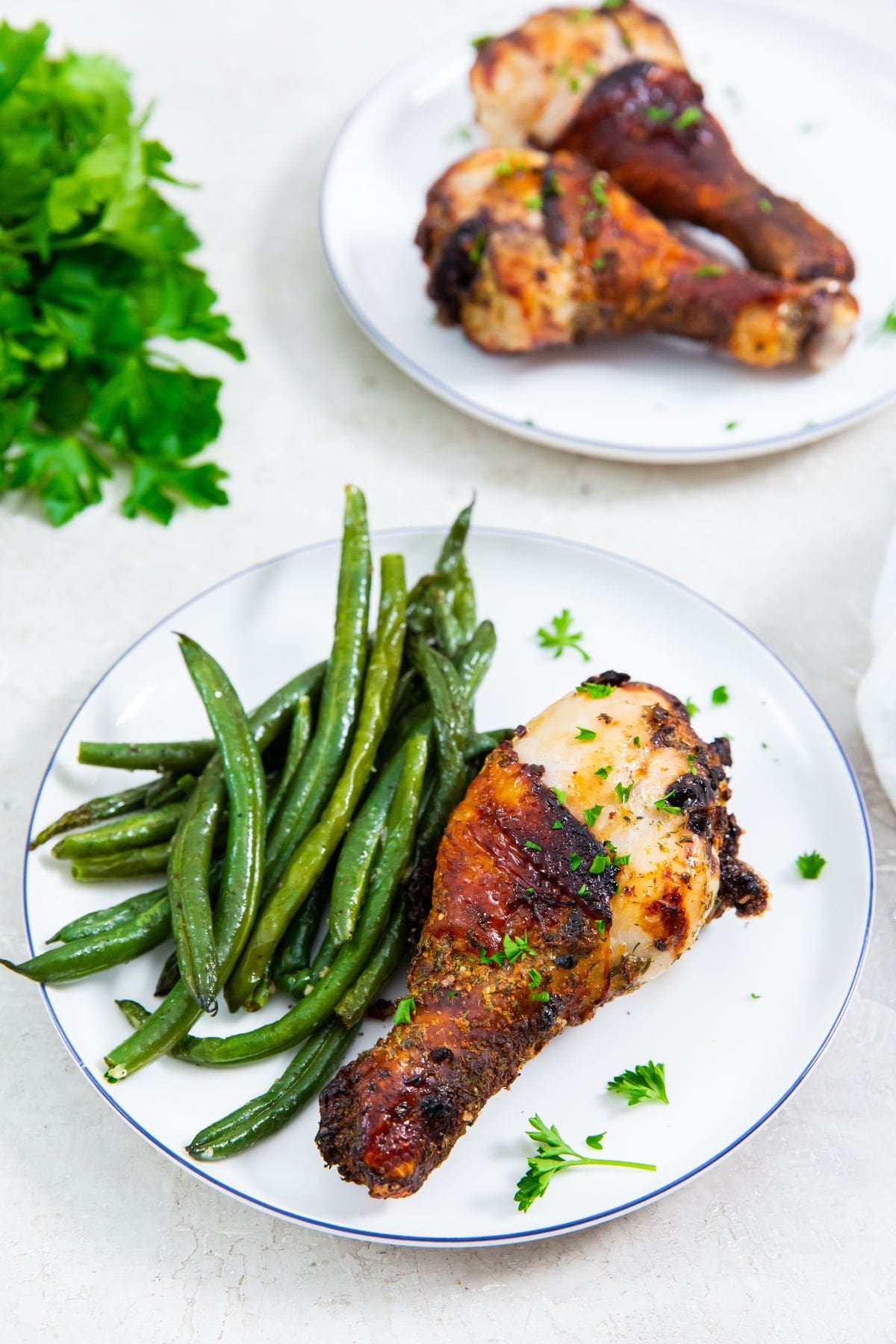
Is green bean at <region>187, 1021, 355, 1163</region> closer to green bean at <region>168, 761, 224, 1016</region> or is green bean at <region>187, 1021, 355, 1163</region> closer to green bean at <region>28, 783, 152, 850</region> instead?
green bean at <region>168, 761, 224, 1016</region>

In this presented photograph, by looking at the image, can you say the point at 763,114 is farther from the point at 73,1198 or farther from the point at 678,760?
the point at 73,1198

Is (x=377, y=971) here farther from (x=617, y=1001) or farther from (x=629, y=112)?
(x=629, y=112)

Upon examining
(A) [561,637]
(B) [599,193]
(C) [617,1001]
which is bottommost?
(C) [617,1001]

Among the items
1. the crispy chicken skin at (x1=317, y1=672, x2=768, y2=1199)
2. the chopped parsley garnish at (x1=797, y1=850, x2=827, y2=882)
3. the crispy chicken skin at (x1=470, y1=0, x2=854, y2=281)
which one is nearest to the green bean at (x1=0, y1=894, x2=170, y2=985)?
the crispy chicken skin at (x1=317, y1=672, x2=768, y2=1199)

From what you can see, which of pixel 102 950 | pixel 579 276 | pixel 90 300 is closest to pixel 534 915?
pixel 102 950

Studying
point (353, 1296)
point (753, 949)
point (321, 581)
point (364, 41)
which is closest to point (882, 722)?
point (753, 949)

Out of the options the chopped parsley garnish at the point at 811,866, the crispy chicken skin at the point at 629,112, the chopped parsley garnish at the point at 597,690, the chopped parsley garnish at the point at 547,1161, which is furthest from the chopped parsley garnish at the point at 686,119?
the chopped parsley garnish at the point at 547,1161
